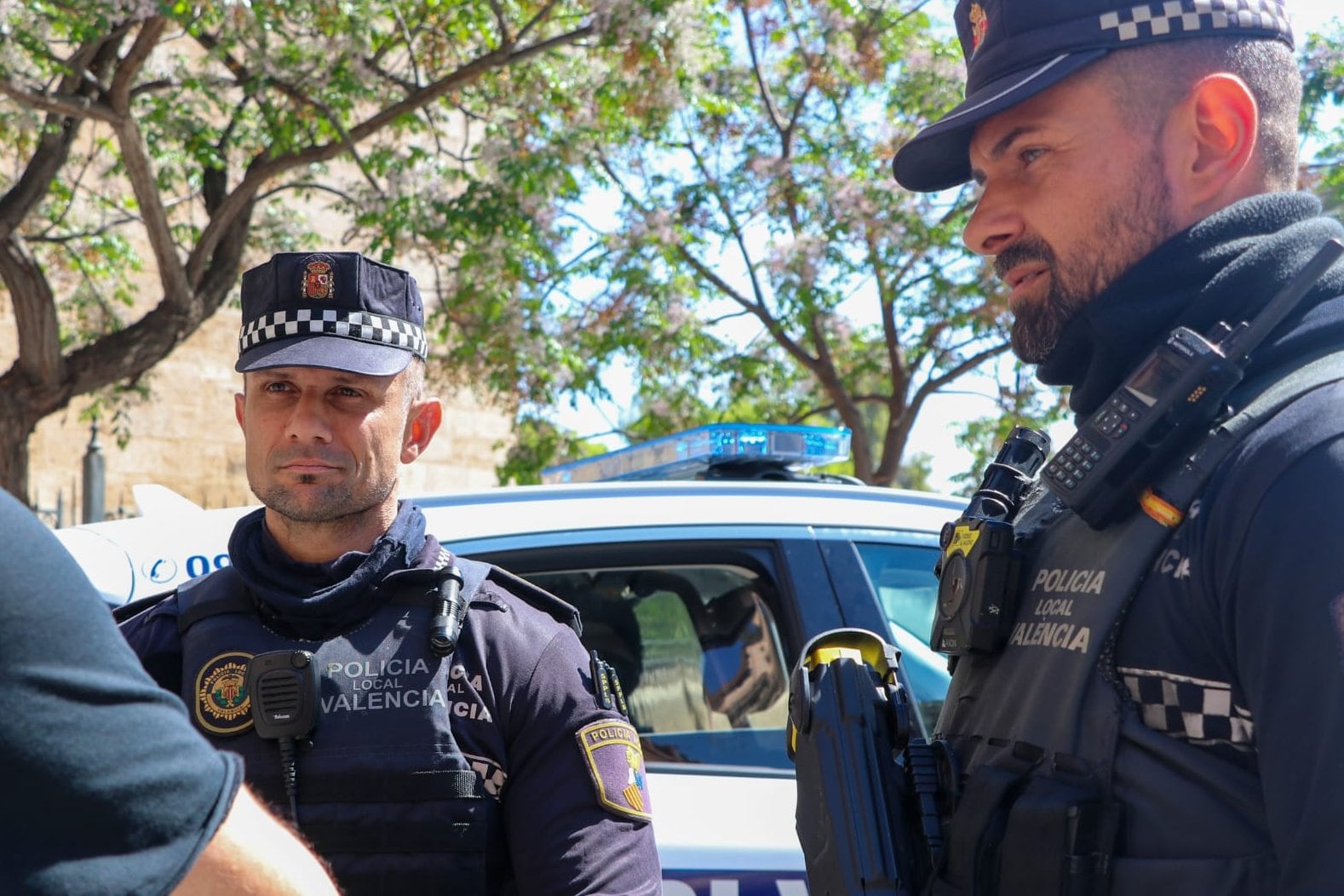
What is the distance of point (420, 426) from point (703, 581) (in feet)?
2.63

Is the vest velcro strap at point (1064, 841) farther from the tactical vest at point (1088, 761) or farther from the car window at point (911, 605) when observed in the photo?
the car window at point (911, 605)

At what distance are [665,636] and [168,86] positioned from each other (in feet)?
25.0

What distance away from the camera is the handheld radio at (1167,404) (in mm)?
1438

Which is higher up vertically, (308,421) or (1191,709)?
(308,421)

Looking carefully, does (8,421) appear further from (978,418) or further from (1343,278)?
(1343,278)

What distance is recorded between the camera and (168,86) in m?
9.34

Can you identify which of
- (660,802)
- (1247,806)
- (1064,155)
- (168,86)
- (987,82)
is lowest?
(660,802)

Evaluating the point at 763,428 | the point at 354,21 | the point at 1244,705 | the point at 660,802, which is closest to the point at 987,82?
the point at 1244,705

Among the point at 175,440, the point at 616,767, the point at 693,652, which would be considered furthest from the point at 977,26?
the point at 175,440

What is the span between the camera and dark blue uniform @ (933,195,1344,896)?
1215mm

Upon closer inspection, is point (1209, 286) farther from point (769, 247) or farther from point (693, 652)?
point (769, 247)

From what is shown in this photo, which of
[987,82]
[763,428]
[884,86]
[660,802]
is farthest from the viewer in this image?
[884,86]

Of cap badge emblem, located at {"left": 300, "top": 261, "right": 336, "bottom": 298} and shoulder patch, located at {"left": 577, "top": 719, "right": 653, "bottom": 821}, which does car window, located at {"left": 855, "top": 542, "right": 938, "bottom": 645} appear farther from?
cap badge emblem, located at {"left": 300, "top": 261, "right": 336, "bottom": 298}

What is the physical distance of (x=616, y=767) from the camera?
2201 mm
